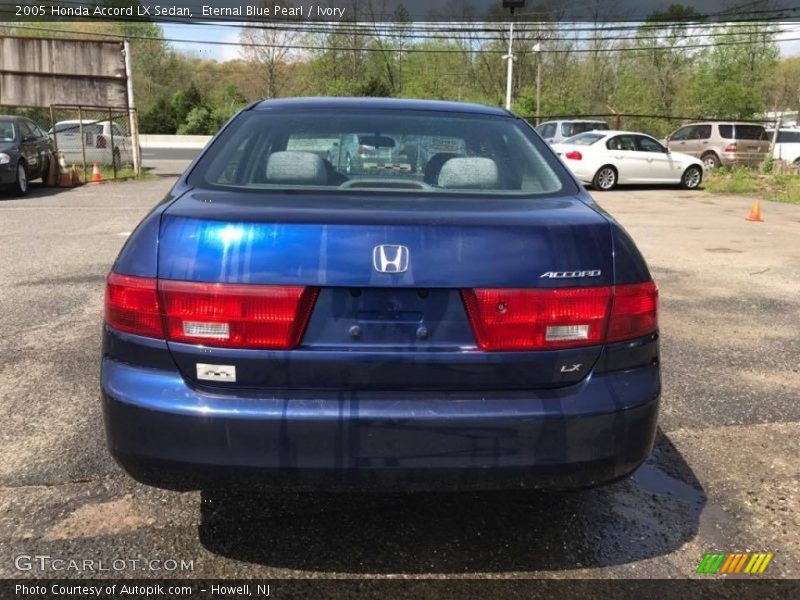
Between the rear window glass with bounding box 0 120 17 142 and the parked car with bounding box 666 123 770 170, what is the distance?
18746 mm

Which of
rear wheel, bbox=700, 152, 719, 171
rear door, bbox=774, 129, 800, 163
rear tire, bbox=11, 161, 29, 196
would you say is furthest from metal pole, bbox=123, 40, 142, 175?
rear door, bbox=774, 129, 800, 163

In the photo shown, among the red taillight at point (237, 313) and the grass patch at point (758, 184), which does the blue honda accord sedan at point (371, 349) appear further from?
the grass patch at point (758, 184)

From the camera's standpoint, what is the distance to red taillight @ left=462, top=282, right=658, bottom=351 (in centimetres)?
202

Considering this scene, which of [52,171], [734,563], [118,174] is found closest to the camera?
[734,563]

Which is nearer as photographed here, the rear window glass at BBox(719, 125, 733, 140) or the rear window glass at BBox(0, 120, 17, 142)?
the rear window glass at BBox(0, 120, 17, 142)

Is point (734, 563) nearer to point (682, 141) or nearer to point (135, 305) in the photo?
point (135, 305)

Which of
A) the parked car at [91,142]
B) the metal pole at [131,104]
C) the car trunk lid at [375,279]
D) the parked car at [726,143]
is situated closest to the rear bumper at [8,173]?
the parked car at [91,142]

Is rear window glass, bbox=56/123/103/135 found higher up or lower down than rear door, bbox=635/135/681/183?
higher up

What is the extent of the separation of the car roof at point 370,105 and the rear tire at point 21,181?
12140 mm

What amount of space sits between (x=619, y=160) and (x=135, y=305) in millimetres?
17142

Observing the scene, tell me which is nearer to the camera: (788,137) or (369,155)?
(369,155)

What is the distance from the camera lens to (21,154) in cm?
1352

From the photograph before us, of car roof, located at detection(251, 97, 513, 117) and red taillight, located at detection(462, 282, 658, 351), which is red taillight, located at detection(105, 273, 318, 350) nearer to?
red taillight, located at detection(462, 282, 658, 351)

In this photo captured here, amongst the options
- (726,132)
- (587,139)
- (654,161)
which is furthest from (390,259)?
(726,132)
